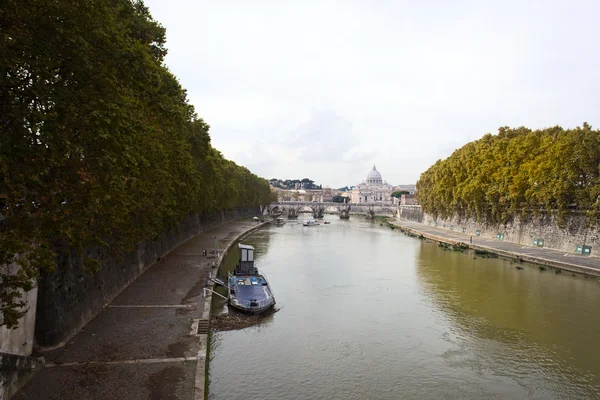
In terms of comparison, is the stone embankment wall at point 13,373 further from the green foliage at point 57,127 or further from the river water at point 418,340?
the river water at point 418,340

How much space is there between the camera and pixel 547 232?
39.1 m

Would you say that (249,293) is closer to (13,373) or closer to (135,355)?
(135,355)

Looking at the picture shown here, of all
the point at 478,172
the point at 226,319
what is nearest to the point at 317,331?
the point at 226,319

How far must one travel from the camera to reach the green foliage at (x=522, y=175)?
1289 inches

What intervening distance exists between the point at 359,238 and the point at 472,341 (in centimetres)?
3986

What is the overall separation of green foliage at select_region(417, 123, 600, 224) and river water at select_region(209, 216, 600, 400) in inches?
357

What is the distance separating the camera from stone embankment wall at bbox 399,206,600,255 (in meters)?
34.1

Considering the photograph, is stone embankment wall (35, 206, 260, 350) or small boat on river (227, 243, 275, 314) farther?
small boat on river (227, 243, 275, 314)

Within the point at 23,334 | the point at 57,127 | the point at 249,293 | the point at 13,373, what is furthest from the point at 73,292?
the point at 249,293

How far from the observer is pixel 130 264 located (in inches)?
829

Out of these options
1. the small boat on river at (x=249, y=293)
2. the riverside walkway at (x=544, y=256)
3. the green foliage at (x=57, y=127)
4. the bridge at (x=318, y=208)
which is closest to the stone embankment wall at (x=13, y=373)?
the green foliage at (x=57, y=127)

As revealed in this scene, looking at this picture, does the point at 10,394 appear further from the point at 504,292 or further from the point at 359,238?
the point at 359,238

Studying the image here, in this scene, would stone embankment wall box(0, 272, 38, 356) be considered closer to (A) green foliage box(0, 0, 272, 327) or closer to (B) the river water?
(A) green foliage box(0, 0, 272, 327)

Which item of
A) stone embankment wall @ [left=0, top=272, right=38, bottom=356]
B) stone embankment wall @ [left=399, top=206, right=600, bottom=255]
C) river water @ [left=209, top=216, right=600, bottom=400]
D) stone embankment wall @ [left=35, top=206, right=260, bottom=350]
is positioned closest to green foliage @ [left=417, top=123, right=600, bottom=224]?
stone embankment wall @ [left=399, top=206, right=600, bottom=255]
